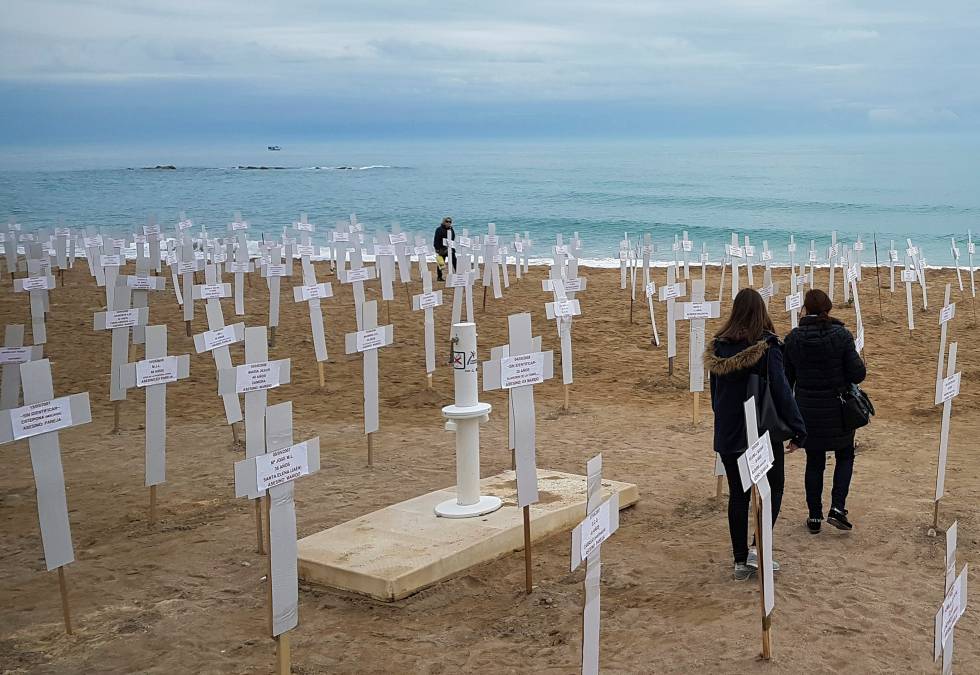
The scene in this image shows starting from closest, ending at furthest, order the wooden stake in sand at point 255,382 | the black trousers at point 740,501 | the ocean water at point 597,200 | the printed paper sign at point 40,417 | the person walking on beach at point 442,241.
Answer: the printed paper sign at point 40,417 < the black trousers at point 740,501 < the wooden stake in sand at point 255,382 < the person walking on beach at point 442,241 < the ocean water at point 597,200

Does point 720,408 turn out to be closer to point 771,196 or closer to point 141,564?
point 141,564

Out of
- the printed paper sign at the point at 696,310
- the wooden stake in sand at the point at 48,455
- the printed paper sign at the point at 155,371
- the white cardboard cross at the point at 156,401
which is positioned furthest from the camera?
the printed paper sign at the point at 696,310

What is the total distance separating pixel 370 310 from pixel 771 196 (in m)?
57.3

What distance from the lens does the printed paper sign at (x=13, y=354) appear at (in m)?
7.21

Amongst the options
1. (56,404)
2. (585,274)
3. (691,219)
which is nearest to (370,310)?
(56,404)

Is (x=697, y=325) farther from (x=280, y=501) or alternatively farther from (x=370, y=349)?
(x=280, y=501)

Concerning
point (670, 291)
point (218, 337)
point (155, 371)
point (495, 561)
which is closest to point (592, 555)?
point (495, 561)

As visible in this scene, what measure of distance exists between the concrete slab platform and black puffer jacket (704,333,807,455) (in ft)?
Answer: 4.61

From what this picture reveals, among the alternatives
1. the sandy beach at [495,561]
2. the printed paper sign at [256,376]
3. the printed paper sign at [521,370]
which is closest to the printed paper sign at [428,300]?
the sandy beach at [495,561]

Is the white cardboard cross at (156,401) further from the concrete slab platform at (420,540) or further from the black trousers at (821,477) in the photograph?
the black trousers at (821,477)

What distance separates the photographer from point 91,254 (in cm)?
2034

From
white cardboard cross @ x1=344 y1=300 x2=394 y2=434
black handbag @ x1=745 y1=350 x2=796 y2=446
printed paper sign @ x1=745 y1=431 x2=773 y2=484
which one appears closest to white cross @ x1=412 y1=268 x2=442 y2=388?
white cardboard cross @ x1=344 y1=300 x2=394 y2=434

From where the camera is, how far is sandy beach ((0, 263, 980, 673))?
518cm

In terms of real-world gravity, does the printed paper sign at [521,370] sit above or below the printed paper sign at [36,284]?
below
